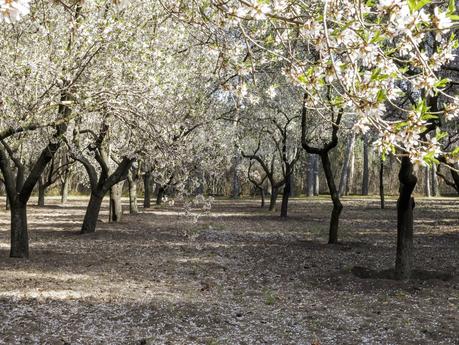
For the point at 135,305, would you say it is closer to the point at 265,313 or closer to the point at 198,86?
the point at 265,313

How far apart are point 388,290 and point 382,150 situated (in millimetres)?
7712

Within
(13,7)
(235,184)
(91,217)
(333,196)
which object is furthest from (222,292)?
(235,184)

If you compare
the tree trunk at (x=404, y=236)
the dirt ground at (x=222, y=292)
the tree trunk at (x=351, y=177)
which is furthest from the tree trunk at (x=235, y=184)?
the tree trunk at (x=404, y=236)

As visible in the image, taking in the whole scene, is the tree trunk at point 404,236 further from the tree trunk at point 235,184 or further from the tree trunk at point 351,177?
the tree trunk at point 351,177

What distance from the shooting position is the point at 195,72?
17234 mm

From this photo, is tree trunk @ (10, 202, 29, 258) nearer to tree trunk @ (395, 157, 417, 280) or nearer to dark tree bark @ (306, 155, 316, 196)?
tree trunk @ (395, 157, 417, 280)

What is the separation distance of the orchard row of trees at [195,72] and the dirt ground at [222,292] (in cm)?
131

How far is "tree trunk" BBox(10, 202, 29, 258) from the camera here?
1242cm

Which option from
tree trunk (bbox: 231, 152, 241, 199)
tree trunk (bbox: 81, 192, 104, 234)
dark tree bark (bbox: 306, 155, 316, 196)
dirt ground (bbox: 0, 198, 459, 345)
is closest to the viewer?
dirt ground (bbox: 0, 198, 459, 345)

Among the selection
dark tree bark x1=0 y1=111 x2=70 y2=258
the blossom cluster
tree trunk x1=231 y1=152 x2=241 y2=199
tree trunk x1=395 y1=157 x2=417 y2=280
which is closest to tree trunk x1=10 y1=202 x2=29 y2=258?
dark tree bark x1=0 y1=111 x2=70 y2=258

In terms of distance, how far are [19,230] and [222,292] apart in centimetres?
532

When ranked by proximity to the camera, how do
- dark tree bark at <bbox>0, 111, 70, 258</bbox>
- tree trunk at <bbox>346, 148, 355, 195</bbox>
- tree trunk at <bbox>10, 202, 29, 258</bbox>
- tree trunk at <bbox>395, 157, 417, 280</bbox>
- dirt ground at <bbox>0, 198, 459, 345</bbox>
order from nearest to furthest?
dirt ground at <bbox>0, 198, 459, 345</bbox> → tree trunk at <bbox>395, 157, 417, 280</bbox> → dark tree bark at <bbox>0, 111, 70, 258</bbox> → tree trunk at <bbox>10, 202, 29, 258</bbox> → tree trunk at <bbox>346, 148, 355, 195</bbox>

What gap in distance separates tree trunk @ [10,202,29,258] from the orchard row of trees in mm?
31

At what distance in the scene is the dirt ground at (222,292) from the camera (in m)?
7.70
